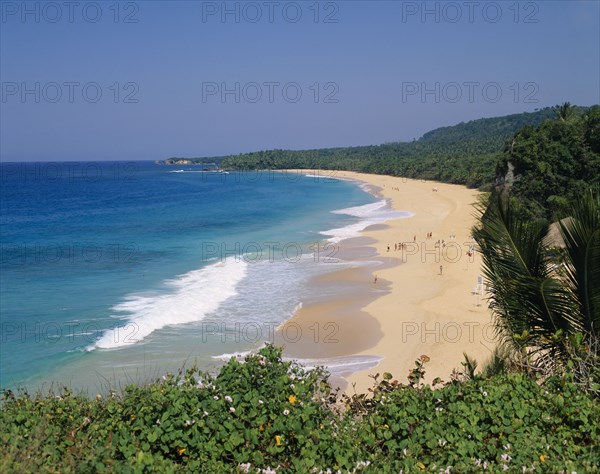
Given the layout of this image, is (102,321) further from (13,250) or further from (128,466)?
(13,250)

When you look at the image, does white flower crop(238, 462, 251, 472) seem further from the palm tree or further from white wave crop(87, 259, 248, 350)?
white wave crop(87, 259, 248, 350)

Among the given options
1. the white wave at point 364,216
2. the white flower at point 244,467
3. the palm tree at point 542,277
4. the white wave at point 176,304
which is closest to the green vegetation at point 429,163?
the white wave at point 364,216

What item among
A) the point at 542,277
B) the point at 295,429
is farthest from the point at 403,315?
the point at 295,429

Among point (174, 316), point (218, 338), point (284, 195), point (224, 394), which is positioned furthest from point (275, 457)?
point (284, 195)

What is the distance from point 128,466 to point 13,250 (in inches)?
1383

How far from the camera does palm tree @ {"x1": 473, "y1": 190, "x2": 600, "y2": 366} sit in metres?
5.85

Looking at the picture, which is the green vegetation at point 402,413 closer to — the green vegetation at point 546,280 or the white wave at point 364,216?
the green vegetation at point 546,280

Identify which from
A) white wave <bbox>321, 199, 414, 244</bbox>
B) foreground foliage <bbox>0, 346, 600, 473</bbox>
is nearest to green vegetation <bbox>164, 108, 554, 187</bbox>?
white wave <bbox>321, 199, 414, 244</bbox>

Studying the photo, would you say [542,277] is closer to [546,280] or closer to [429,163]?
[546,280]

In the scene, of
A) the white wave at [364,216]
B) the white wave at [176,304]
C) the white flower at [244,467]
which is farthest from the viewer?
the white wave at [364,216]

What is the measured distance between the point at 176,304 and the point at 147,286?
421 centimetres

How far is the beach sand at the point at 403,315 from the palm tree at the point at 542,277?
93.2 inches

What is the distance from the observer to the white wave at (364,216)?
38072 mm

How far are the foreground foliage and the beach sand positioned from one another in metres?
2.32
